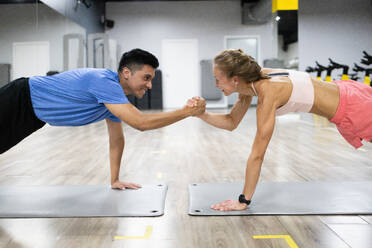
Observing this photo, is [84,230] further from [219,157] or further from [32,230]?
[219,157]

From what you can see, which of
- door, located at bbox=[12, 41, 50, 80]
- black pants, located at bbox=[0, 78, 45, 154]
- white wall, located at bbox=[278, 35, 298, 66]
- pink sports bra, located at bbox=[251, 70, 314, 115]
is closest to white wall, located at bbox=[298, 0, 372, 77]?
white wall, located at bbox=[278, 35, 298, 66]

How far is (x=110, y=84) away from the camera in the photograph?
1656 millimetres

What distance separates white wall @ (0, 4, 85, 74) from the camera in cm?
352

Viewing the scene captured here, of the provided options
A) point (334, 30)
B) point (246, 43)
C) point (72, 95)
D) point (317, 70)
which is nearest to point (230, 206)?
point (72, 95)

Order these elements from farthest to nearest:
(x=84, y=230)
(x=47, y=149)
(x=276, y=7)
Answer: (x=276, y=7) → (x=47, y=149) → (x=84, y=230)

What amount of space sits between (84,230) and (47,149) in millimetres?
2497

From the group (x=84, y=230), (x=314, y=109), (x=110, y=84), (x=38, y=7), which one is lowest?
(x=84, y=230)

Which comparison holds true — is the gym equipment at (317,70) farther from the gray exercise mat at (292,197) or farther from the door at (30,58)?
the door at (30,58)

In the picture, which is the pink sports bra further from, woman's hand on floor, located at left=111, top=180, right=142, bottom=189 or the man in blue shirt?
woman's hand on floor, located at left=111, top=180, right=142, bottom=189

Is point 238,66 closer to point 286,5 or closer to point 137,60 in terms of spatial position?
point 137,60

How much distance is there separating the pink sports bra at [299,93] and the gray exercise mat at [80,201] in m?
0.83

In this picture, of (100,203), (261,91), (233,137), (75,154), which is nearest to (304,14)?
(233,137)

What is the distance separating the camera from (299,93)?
5.82 ft

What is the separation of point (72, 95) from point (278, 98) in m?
1.02
